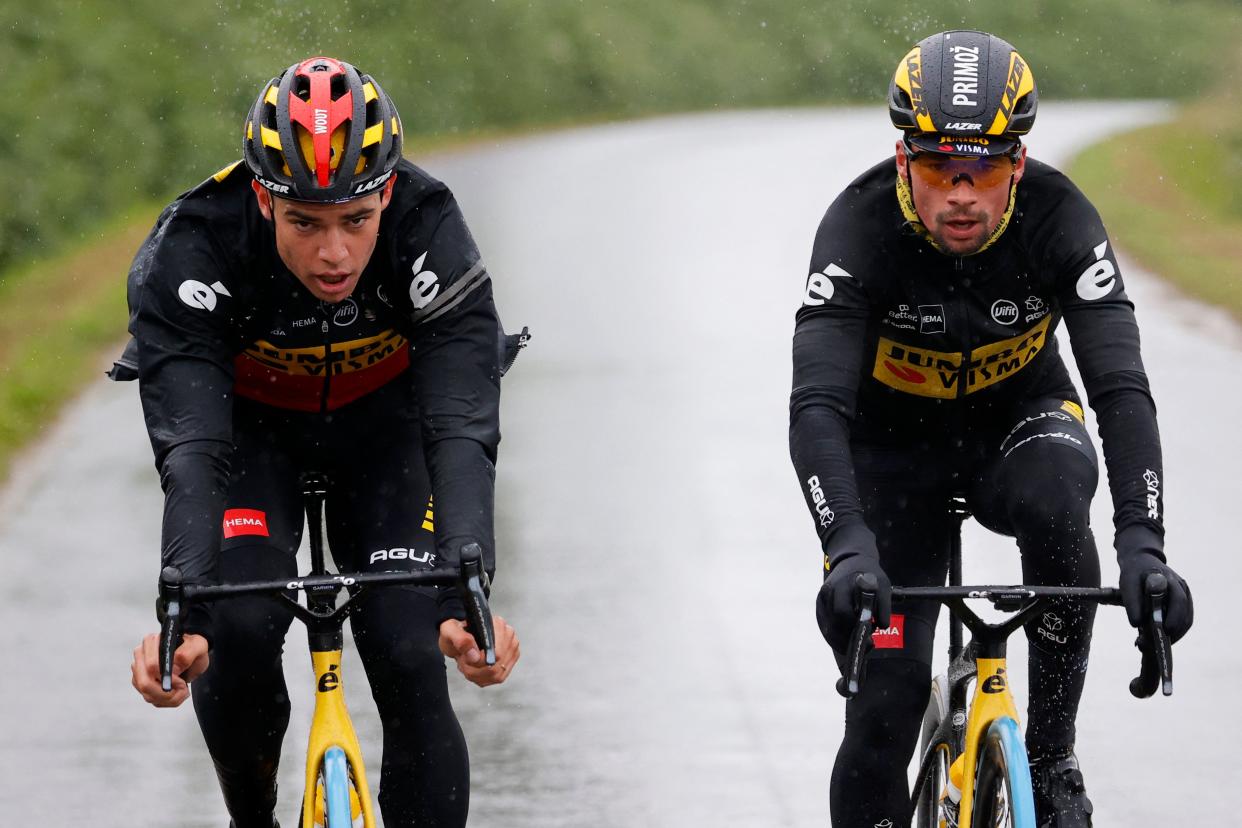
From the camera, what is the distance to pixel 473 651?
13.6 ft

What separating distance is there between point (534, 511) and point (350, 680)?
2581 millimetres

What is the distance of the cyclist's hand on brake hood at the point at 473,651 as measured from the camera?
4129 mm

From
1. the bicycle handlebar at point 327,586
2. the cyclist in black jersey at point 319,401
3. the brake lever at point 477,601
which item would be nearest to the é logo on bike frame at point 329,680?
the cyclist in black jersey at point 319,401

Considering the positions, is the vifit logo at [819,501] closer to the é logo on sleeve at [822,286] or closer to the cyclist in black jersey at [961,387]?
the cyclist in black jersey at [961,387]

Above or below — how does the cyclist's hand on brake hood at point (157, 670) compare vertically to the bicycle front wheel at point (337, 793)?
above

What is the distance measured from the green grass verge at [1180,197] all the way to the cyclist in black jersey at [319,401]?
12.3 metres

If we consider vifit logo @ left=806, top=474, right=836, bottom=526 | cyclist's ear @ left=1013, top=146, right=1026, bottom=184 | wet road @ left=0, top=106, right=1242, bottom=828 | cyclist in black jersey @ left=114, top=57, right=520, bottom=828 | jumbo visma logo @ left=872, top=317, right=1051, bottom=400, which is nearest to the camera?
cyclist in black jersey @ left=114, top=57, right=520, bottom=828

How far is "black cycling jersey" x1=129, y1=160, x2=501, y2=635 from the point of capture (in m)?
4.29

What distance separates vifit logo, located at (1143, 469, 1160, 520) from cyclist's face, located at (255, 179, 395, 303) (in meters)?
1.67

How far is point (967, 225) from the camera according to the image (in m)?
4.51

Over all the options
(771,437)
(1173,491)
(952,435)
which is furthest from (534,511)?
(952,435)

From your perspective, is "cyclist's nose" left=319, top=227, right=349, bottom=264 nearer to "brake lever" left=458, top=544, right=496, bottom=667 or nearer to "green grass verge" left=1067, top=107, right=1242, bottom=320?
"brake lever" left=458, top=544, right=496, bottom=667

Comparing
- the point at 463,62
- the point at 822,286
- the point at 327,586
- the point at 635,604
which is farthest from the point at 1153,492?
the point at 463,62

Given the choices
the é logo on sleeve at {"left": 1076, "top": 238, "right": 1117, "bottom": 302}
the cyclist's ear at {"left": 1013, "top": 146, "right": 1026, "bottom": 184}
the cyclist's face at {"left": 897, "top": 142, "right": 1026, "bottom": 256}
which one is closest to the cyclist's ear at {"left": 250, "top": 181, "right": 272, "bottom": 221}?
the cyclist's face at {"left": 897, "top": 142, "right": 1026, "bottom": 256}
